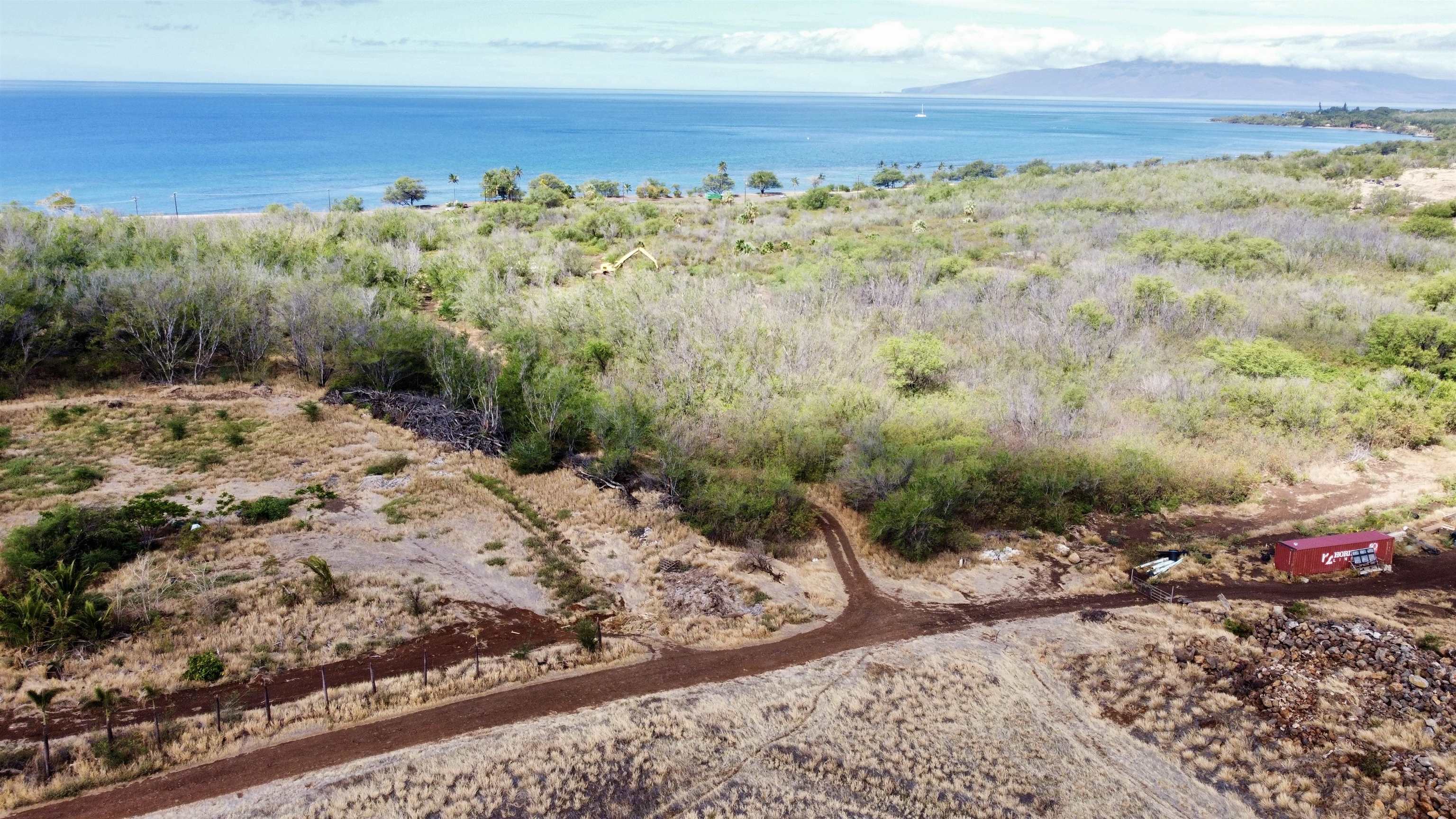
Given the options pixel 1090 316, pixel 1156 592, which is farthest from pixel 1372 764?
pixel 1090 316

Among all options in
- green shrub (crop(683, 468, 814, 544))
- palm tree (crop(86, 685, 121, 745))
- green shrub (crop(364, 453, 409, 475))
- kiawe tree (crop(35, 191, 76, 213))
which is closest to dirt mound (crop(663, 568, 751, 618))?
green shrub (crop(683, 468, 814, 544))

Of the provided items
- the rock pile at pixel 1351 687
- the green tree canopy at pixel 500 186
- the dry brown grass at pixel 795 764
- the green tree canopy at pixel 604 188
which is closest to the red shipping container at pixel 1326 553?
the rock pile at pixel 1351 687

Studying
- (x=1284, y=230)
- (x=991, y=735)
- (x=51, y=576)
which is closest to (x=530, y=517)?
(x=51, y=576)

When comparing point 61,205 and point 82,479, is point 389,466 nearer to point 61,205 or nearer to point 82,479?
point 82,479

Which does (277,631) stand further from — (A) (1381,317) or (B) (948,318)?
(A) (1381,317)

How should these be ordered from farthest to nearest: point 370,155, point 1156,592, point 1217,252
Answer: point 370,155 < point 1217,252 < point 1156,592

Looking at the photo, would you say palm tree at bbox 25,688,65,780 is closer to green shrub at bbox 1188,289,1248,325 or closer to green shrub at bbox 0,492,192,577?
green shrub at bbox 0,492,192,577

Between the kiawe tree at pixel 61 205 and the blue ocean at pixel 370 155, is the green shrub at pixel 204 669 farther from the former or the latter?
the blue ocean at pixel 370 155
